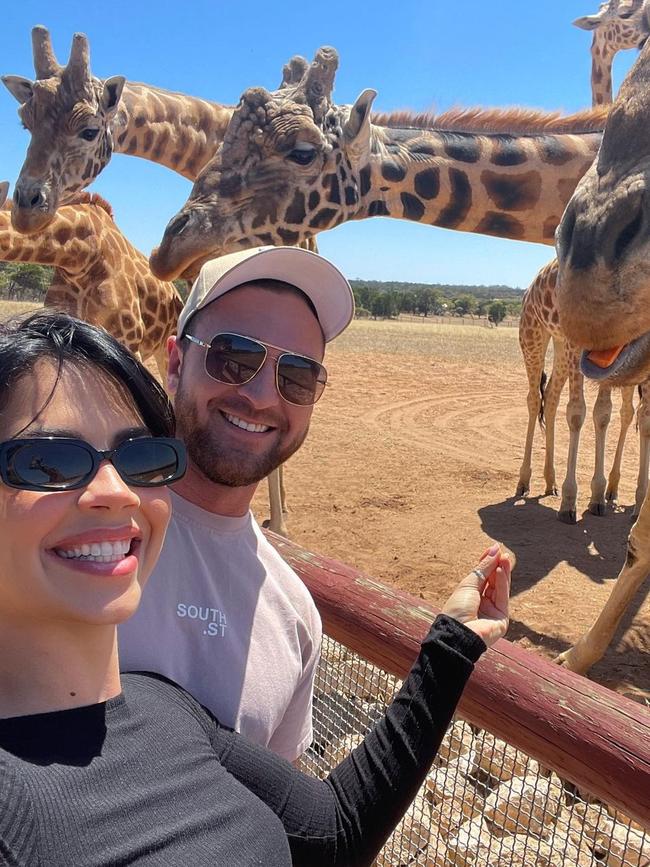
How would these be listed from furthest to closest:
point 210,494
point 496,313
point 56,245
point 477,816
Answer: point 496,313, point 56,245, point 477,816, point 210,494

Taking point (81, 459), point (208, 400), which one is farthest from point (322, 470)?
point (81, 459)

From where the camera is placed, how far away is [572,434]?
728 cm

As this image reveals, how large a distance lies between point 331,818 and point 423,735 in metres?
0.24

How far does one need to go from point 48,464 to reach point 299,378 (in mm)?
814

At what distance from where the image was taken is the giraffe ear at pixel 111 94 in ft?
20.2

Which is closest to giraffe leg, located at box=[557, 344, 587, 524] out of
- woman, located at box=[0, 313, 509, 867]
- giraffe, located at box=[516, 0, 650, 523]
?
giraffe, located at box=[516, 0, 650, 523]

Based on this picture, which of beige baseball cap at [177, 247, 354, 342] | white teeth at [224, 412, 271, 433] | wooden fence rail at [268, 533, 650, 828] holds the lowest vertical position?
wooden fence rail at [268, 533, 650, 828]

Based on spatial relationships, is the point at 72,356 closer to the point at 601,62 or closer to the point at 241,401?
the point at 241,401

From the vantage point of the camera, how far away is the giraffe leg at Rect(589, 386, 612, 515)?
7.03 m

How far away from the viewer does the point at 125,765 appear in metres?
1.05

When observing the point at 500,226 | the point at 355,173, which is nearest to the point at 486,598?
the point at 500,226

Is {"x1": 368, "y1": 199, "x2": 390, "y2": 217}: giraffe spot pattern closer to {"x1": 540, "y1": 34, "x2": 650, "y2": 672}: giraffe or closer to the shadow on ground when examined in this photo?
{"x1": 540, "y1": 34, "x2": 650, "y2": 672}: giraffe

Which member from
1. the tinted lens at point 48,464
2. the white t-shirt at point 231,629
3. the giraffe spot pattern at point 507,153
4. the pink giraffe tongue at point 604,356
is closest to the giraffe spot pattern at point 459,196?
the giraffe spot pattern at point 507,153

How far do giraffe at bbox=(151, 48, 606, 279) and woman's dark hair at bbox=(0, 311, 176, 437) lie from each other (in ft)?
10.2
